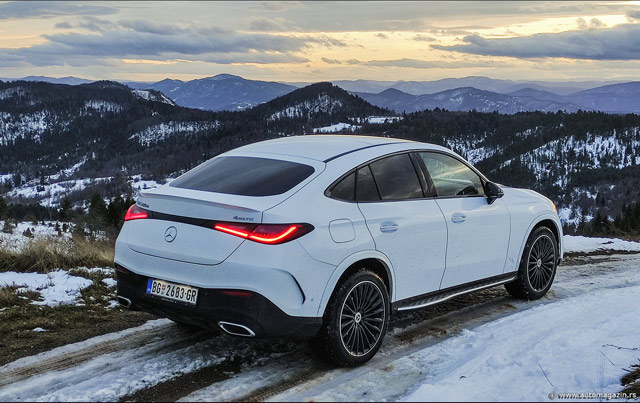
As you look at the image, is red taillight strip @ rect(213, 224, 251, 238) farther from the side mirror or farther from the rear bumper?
the side mirror

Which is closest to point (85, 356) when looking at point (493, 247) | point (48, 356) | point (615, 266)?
point (48, 356)

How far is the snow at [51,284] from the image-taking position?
6383 millimetres

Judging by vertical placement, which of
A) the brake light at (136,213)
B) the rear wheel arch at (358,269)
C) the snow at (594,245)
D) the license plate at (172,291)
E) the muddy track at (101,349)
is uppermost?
the brake light at (136,213)

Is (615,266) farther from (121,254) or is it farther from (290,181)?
(121,254)

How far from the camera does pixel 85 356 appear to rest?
4723 millimetres

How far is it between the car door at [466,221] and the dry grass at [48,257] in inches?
193

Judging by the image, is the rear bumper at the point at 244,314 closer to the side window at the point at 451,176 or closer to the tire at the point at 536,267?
the side window at the point at 451,176

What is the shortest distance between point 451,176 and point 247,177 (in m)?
2.08

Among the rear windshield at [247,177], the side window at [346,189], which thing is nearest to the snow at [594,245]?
the side window at [346,189]

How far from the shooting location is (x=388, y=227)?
4688mm

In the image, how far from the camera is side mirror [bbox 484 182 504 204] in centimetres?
588

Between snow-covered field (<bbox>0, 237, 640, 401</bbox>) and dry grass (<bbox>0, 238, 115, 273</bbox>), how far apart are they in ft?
9.05

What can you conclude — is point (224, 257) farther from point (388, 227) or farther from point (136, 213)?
point (388, 227)

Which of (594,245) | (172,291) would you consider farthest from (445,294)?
(594,245)
